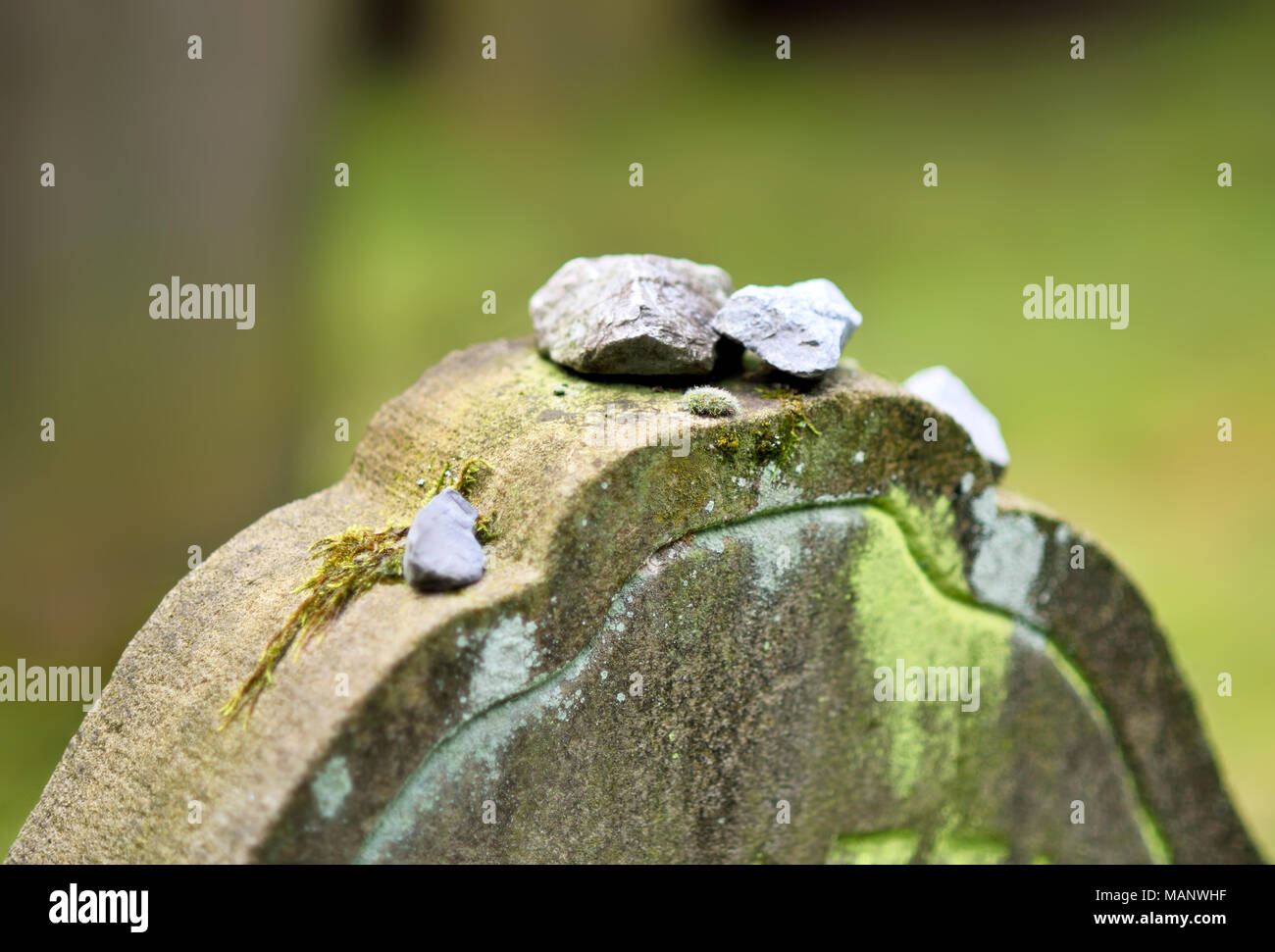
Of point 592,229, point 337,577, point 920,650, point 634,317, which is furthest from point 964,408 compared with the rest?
point 592,229

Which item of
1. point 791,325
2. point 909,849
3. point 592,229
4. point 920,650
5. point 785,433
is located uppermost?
point 592,229

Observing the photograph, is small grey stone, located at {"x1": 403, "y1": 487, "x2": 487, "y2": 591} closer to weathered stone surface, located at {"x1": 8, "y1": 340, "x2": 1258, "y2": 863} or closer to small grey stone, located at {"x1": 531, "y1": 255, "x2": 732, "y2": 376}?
weathered stone surface, located at {"x1": 8, "y1": 340, "x2": 1258, "y2": 863}

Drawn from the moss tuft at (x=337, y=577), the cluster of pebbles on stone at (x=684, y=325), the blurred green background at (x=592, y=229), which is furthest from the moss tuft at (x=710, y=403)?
the blurred green background at (x=592, y=229)

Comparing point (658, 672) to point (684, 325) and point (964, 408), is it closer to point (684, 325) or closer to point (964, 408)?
point (684, 325)

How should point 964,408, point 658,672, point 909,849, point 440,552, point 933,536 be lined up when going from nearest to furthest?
point 440,552 < point 658,672 < point 933,536 < point 909,849 < point 964,408

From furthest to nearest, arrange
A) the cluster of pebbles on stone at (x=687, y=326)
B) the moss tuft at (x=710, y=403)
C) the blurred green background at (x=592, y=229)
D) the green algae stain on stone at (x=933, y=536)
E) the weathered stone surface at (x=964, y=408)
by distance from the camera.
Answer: the blurred green background at (x=592, y=229)
the weathered stone surface at (x=964, y=408)
the green algae stain on stone at (x=933, y=536)
the cluster of pebbles on stone at (x=687, y=326)
the moss tuft at (x=710, y=403)

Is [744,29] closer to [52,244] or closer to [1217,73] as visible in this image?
[1217,73]

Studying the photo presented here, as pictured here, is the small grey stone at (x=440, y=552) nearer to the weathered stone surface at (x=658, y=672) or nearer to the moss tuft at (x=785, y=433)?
the weathered stone surface at (x=658, y=672)
